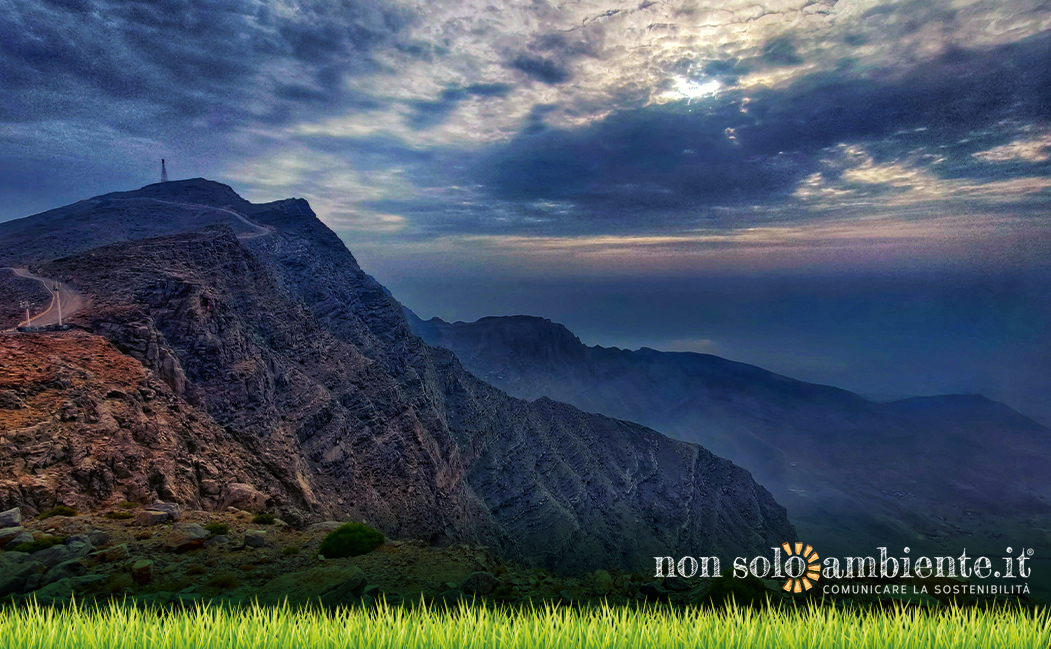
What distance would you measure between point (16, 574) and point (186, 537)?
429 centimetres

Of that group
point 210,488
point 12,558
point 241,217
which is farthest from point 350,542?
point 241,217

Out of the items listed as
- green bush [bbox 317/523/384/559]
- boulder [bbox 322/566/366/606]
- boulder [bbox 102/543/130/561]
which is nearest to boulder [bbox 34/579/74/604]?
boulder [bbox 102/543/130/561]

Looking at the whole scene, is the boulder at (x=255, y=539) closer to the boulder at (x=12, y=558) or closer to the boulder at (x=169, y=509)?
the boulder at (x=169, y=509)

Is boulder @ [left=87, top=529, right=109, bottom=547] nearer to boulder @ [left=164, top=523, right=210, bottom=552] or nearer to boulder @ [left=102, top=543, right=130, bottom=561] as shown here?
boulder @ [left=102, top=543, right=130, bottom=561]

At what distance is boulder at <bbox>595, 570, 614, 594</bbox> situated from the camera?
1352cm

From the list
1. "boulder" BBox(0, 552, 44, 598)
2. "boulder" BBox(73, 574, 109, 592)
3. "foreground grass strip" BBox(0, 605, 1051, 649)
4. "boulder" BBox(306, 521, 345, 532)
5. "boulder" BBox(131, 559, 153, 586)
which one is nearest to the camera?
"foreground grass strip" BBox(0, 605, 1051, 649)

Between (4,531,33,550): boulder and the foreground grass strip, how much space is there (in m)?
9.41

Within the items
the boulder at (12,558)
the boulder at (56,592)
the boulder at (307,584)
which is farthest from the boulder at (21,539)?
the boulder at (307,584)

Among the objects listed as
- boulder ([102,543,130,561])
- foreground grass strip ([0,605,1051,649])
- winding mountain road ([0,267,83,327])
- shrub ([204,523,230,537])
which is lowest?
shrub ([204,523,230,537])

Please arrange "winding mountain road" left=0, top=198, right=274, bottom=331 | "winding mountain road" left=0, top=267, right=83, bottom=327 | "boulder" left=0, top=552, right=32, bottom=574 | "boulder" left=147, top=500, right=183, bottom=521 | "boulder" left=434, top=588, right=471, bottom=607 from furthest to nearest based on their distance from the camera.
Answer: "winding mountain road" left=0, top=198, right=274, bottom=331, "winding mountain road" left=0, top=267, right=83, bottom=327, "boulder" left=147, top=500, right=183, bottom=521, "boulder" left=0, top=552, right=32, bottom=574, "boulder" left=434, top=588, right=471, bottom=607

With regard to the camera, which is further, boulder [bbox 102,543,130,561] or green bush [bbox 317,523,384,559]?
green bush [bbox 317,523,384,559]

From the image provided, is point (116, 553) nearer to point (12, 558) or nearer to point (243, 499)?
point (12, 558)

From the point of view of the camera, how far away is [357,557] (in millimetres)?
16328

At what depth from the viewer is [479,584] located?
41.2 feet
